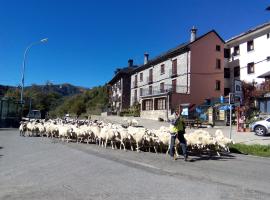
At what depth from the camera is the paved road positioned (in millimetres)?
7414

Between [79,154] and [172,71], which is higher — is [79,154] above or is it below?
below

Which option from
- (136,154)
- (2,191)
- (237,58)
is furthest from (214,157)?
(237,58)

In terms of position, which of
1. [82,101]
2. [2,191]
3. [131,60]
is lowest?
[2,191]

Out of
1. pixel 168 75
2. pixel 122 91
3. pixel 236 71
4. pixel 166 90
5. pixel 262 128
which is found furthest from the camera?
pixel 122 91

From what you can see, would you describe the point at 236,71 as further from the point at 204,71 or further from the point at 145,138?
the point at 145,138

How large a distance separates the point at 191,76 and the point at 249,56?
6.89 m

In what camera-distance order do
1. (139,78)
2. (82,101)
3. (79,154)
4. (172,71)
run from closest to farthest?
(79,154), (172,71), (139,78), (82,101)

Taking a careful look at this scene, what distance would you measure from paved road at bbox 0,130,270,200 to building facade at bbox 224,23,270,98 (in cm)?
2419

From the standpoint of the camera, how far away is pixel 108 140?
1612cm

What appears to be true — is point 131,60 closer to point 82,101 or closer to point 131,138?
point 82,101

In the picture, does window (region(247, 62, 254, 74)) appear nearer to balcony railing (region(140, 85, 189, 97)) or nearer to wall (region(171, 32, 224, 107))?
wall (region(171, 32, 224, 107))

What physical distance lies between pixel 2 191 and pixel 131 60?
220 feet

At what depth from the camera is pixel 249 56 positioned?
40.8 m

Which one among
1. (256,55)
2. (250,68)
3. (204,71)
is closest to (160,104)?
(204,71)
